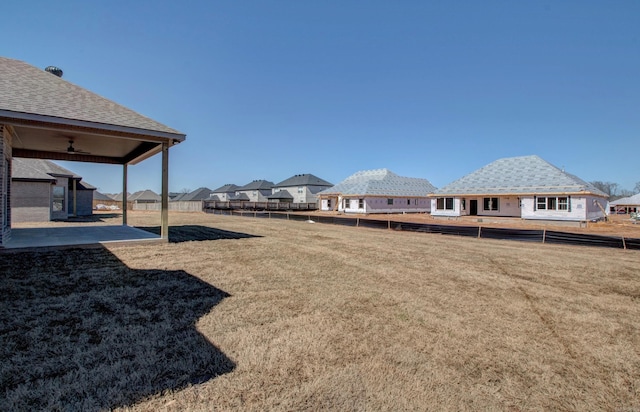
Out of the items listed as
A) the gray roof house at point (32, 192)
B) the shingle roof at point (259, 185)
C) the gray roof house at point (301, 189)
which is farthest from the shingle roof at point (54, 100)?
→ the shingle roof at point (259, 185)

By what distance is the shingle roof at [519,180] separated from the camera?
79.9 ft

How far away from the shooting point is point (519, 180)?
27.0 metres

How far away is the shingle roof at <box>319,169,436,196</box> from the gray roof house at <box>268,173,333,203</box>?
20082mm

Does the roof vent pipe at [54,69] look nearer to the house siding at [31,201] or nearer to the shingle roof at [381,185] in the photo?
the house siding at [31,201]

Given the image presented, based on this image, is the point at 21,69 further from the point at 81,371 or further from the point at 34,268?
the point at 81,371

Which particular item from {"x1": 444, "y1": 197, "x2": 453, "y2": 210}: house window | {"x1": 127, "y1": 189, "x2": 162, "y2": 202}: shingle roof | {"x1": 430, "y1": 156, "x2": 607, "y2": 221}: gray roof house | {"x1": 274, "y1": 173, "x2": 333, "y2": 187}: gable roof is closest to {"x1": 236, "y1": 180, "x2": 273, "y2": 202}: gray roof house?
{"x1": 274, "y1": 173, "x2": 333, "y2": 187}: gable roof

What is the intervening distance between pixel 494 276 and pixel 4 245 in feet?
41.8

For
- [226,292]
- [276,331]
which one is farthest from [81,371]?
[226,292]

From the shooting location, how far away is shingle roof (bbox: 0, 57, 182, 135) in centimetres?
834

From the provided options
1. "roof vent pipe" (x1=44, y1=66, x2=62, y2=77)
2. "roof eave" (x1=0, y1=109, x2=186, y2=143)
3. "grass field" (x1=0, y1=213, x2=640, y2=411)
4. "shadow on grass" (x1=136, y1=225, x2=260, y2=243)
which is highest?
"roof vent pipe" (x1=44, y1=66, x2=62, y2=77)

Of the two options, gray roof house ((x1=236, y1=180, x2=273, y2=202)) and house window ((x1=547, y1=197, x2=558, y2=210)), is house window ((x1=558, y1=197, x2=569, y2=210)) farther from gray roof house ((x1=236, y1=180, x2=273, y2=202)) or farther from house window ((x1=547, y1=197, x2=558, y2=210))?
gray roof house ((x1=236, y1=180, x2=273, y2=202))

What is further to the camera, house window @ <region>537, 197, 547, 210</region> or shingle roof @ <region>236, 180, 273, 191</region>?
shingle roof @ <region>236, 180, 273, 191</region>

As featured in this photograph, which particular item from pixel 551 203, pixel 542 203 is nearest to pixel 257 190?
pixel 542 203

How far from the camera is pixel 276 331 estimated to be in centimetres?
397
